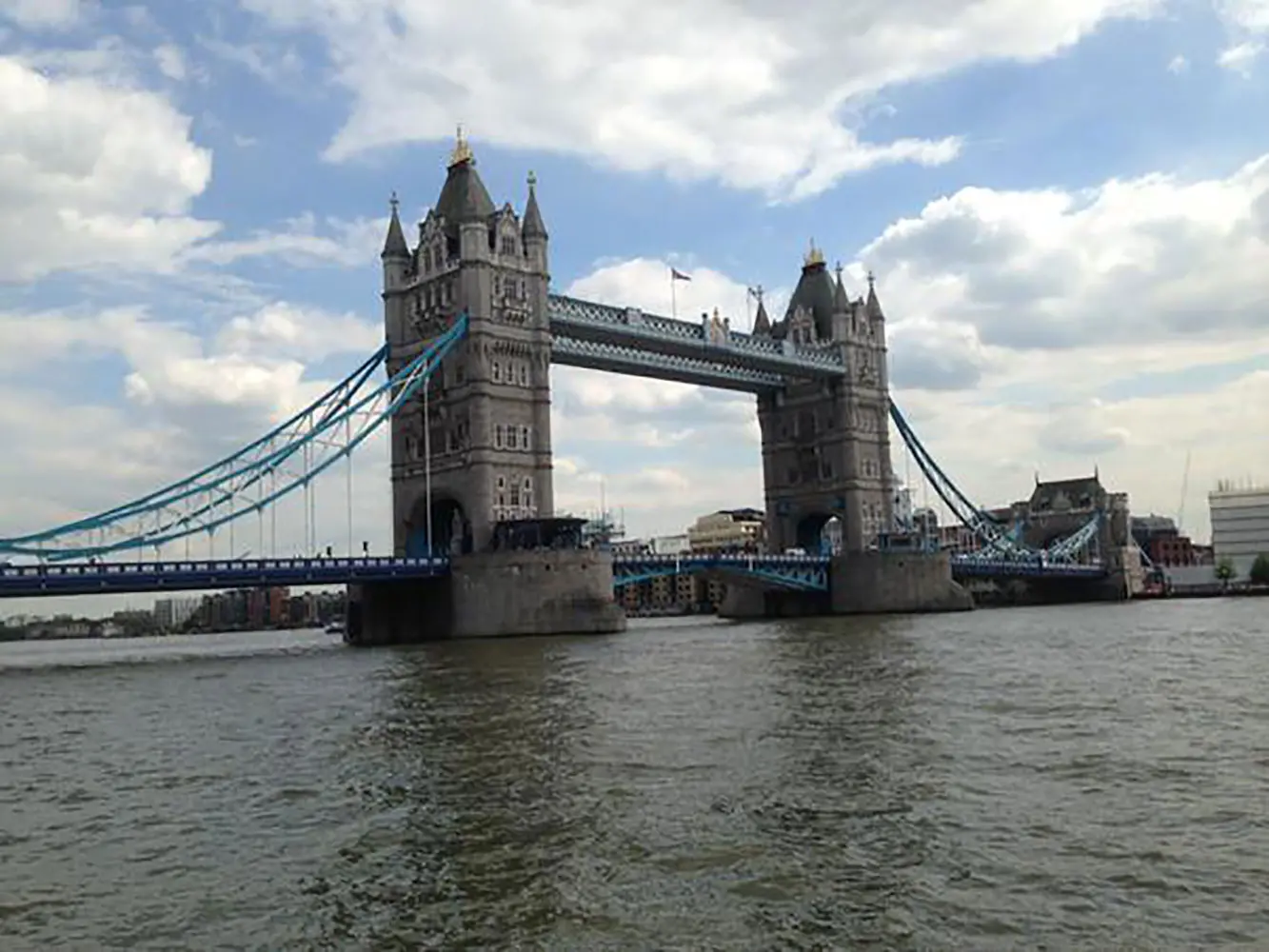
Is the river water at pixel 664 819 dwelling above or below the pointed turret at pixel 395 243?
below

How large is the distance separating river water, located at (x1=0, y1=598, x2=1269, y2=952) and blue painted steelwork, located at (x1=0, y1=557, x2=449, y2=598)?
26263 millimetres

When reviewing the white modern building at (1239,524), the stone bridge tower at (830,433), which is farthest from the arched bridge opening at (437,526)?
the white modern building at (1239,524)

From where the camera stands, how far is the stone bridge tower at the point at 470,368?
241ft

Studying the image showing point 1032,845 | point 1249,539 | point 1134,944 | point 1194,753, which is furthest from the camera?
point 1249,539

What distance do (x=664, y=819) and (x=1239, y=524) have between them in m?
195

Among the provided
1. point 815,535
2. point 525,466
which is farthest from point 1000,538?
point 525,466

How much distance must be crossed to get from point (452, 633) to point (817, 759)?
49979mm

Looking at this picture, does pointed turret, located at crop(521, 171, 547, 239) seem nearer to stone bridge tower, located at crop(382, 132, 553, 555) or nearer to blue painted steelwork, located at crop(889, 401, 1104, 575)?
stone bridge tower, located at crop(382, 132, 553, 555)

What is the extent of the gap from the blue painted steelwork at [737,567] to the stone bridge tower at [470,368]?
23.5 feet

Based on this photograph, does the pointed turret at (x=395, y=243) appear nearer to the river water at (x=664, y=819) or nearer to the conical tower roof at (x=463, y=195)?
the conical tower roof at (x=463, y=195)

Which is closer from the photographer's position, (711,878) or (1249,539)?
(711,878)

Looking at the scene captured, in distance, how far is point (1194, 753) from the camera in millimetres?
18875

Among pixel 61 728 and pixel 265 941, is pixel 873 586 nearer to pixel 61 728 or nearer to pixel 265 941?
pixel 61 728

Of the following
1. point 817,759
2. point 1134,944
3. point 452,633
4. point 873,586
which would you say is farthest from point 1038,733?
point 873,586
